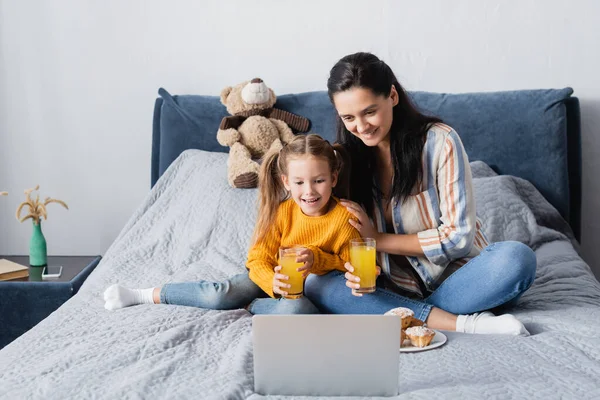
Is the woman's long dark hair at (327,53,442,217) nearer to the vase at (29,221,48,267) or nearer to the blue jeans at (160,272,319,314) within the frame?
the blue jeans at (160,272,319,314)

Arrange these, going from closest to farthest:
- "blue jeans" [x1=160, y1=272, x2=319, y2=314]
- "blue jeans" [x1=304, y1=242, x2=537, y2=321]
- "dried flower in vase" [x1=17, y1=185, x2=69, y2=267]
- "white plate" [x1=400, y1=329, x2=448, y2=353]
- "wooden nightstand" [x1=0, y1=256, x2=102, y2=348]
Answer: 1. "white plate" [x1=400, y1=329, x2=448, y2=353]
2. "blue jeans" [x1=304, y1=242, x2=537, y2=321]
3. "blue jeans" [x1=160, y1=272, x2=319, y2=314]
4. "wooden nightstand" [x1=0, y1=256, x2=102, y2=348]
5. "dried flower in vase" [x1=17, y1=185, x2=69, y2=267]

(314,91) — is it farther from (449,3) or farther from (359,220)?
(359,220)

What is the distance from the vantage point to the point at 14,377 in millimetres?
1531

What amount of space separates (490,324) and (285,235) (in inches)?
21.9

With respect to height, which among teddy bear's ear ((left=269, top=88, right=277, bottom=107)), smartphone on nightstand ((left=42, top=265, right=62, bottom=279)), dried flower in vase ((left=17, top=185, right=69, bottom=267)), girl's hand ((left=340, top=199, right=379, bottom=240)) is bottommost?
smartphone on nightstand ((left=42, top=265, right=62, bottom=279))

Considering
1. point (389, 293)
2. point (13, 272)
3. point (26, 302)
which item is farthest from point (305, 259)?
point (13, 272)

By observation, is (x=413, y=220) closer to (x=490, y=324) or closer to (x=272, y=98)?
(x=490, y=324)

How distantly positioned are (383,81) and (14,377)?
106 centimetres

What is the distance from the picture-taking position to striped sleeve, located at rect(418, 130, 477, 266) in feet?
6.33

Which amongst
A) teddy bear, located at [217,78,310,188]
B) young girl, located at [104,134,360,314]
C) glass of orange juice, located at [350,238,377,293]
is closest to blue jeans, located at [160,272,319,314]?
young girl, located at [104,134,360,314]

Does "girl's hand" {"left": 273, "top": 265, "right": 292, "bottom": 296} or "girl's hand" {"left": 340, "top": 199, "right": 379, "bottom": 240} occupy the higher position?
"girl's hand" {"left": 340, "top": 199, "right": 379, "bottom": 240}

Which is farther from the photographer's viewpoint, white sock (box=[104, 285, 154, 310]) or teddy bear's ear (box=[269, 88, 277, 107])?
teddy bear's ear (box=[269, 88, 277, 107])

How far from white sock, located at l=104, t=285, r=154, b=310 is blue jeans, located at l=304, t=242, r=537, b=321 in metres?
0.45

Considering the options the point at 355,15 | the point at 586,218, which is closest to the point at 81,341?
the point at 355,15
